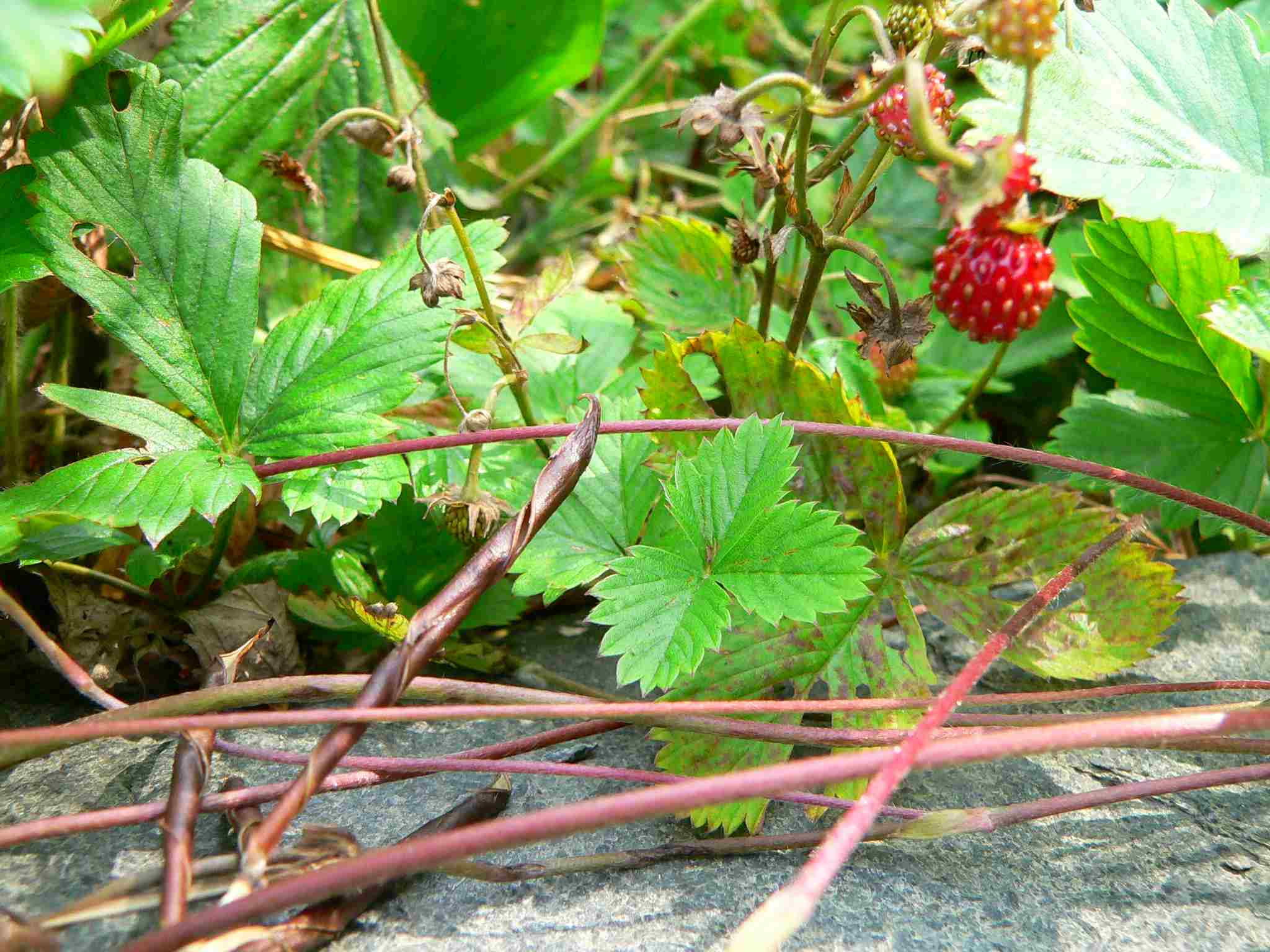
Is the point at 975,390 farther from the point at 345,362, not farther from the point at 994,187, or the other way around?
the point at 345,362

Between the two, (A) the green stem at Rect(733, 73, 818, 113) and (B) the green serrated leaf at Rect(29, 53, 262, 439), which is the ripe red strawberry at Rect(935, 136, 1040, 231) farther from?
(B) the green serrated leaf at Rect(29, 53, 262, 439)

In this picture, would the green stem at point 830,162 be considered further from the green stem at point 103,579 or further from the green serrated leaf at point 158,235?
the green stem at point 103,579

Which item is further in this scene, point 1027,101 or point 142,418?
point 142,418

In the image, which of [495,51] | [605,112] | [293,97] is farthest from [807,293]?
[605,112]

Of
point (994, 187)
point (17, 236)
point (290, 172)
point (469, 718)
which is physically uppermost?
point (994, 187)

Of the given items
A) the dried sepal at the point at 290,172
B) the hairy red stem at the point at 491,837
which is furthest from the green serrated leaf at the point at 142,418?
the hairy red stem at the point at 491,837

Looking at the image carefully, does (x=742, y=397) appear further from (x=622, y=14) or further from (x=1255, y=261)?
(x=622, y=14)

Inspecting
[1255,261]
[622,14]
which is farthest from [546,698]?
[622,14]
